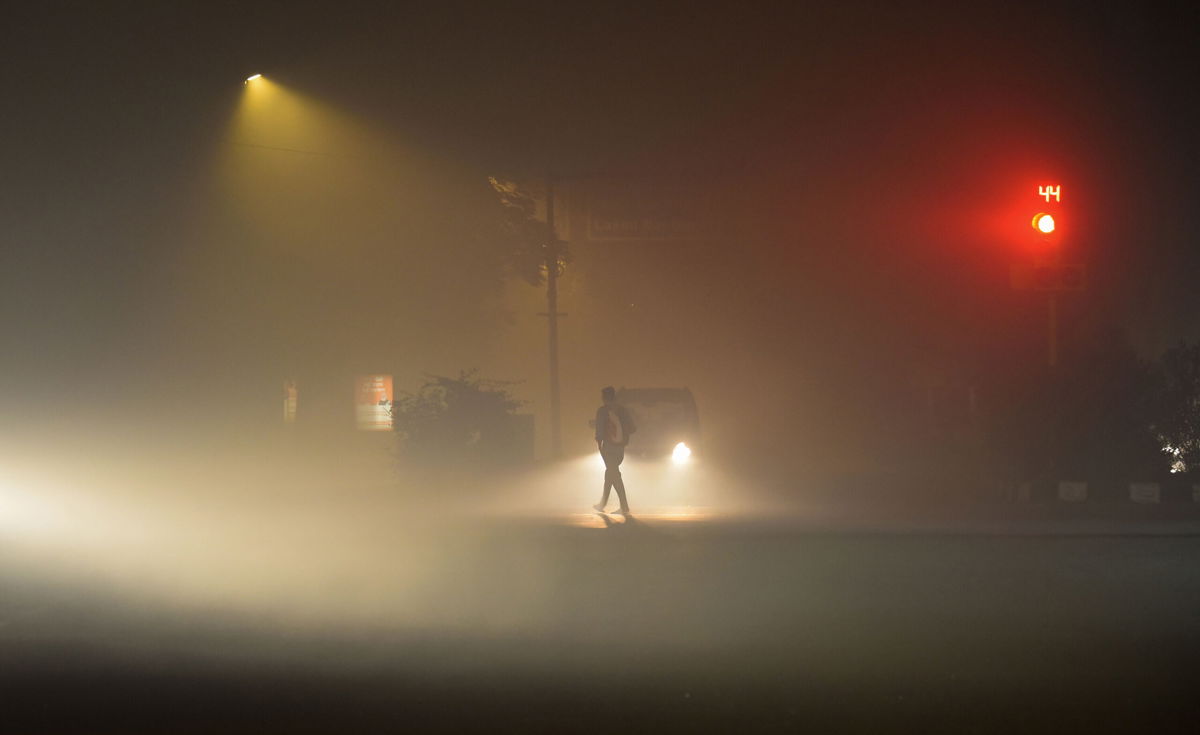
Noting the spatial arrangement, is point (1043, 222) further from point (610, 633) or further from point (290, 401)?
point (290, 401)

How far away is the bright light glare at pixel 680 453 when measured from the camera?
2656 centimetres

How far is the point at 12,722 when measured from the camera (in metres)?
6.98

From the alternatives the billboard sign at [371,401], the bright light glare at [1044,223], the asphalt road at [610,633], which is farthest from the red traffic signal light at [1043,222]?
the billboard sign at [371,401]

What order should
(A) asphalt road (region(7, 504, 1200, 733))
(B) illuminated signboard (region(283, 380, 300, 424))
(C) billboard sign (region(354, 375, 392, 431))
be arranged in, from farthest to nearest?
(C) billboard sign (region(354, 375, 392, 431)), (B) illuminated signboard (region(283, 380, 300, 424)), (A) asphalt road (region(7, 504, 1200, 733))

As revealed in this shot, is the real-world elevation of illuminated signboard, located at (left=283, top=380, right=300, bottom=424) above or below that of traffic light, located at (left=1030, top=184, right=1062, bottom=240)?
below

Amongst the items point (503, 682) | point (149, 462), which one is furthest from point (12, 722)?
point (149, 462)

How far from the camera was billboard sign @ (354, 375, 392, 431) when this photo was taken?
33438 millimetres

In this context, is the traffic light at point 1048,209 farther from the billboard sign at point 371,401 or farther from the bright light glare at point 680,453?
the billboard sign at point 371,401

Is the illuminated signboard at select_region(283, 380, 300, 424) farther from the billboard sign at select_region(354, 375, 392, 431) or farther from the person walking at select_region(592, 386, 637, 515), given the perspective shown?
the person walking at select_region(592, 386, 637, 515)

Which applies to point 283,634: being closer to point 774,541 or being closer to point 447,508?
point 774,541

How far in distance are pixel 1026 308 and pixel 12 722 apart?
2311cm

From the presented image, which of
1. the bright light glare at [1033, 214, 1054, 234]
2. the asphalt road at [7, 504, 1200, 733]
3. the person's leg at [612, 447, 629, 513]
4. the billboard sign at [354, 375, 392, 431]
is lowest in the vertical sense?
the asphalt road at [7, 504, 1200, 733]

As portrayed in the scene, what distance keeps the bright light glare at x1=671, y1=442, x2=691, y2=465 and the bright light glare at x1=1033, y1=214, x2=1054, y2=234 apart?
1224 centimetres

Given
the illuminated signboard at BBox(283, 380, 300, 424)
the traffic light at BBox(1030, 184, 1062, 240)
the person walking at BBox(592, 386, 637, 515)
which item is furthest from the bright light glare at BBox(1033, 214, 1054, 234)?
the illuminated signboard at BBox(283, 380, 300, 424)
